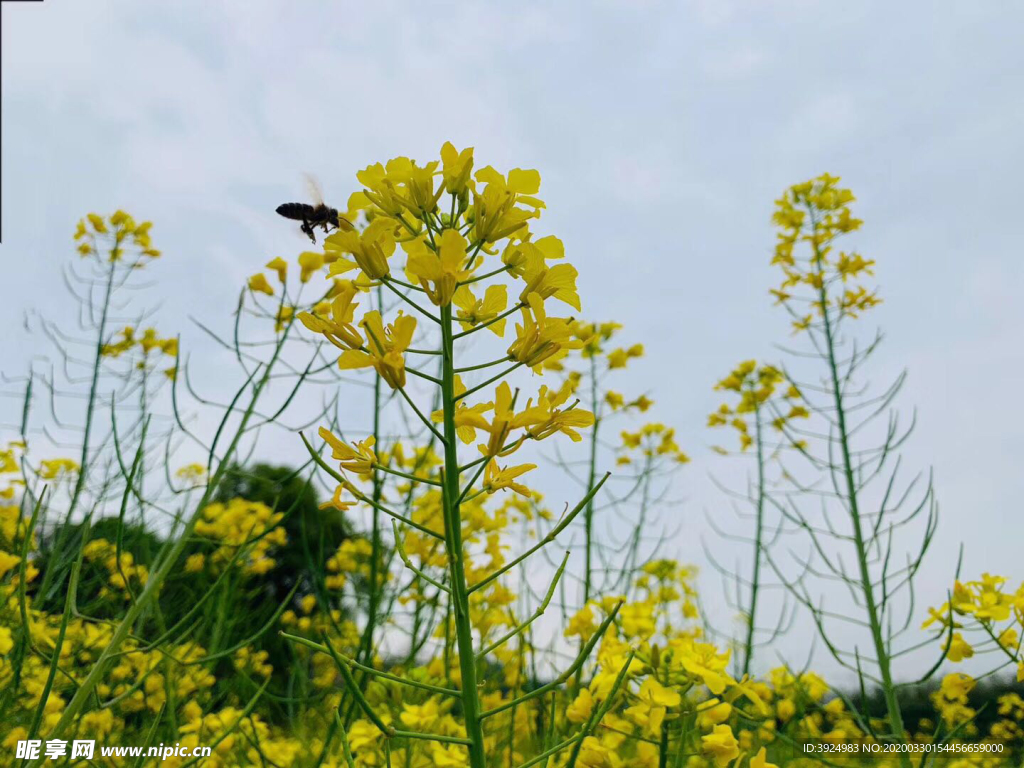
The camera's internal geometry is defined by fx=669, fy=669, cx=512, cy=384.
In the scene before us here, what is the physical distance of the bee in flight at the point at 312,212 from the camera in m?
2.00

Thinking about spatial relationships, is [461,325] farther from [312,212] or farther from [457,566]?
[312,212]

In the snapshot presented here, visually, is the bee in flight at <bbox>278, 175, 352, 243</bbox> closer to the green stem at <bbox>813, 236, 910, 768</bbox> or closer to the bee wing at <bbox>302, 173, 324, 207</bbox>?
the bee wing at <bbox>302, 173, 324, 207</bbox>

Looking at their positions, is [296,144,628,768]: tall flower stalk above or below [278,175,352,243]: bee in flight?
below

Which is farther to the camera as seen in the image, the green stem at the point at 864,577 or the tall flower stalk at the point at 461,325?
the green stem at the point at 864,577

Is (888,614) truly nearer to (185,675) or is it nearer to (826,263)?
(826,263)

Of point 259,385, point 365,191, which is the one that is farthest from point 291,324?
point 365,191

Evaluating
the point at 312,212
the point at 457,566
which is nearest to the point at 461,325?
the point at 457,566

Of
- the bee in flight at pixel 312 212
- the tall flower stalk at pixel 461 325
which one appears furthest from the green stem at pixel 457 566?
the bee in flight at pixel 312 212

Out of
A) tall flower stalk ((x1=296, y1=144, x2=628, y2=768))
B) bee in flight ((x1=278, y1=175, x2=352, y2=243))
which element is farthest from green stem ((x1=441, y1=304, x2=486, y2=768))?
bee in flight ((x1=278, y1=175, x2=352, y2=243))

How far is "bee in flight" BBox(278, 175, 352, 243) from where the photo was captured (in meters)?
2.00

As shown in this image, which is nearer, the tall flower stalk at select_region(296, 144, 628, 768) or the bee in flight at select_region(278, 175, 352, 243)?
the tall flower stalk at select_region(296, 144, 628, 768)

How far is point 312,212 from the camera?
2025 millimetres

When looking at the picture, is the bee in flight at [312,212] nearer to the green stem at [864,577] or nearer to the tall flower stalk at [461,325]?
the tall flower stalk at [461,325]

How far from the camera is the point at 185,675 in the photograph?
3484 mm
